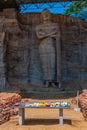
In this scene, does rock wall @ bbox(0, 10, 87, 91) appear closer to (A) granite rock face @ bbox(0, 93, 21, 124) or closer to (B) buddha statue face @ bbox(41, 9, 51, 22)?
(B) buddha statue face @ bbox(41, 9, 51, 22)

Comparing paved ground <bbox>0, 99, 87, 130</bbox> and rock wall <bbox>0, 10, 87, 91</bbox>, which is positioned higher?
rock wall <bbox>0, 10, 87, 91</bbox>

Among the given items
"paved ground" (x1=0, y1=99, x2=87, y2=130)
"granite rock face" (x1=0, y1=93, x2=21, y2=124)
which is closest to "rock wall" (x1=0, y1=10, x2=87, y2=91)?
"granite rock face" (x1=0, y1=93, x2=21, y2=124)

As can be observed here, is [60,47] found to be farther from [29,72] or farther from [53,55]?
[29,72]

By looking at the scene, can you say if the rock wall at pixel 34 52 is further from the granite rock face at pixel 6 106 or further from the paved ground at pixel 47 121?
the paved ground at pixel 47 121

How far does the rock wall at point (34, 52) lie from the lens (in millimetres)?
16281

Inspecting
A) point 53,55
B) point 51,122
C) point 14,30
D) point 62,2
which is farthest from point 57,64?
point 62,2

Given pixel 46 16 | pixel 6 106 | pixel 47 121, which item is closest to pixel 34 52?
pixel 46 16

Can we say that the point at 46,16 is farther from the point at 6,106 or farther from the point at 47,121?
the point at 47,121

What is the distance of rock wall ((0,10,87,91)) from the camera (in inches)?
641

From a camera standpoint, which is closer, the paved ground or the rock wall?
the paved ground

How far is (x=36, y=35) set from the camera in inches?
650

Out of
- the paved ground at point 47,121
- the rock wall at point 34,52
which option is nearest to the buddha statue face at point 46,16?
the rock wall at point 34,52

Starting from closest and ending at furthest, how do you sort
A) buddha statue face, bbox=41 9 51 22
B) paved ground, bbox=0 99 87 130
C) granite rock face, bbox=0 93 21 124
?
paved ground, bbox=0 99 87 130
granite rock face, bbox=0 93 21 124
buddha statue face, bbox=41 9 51 22

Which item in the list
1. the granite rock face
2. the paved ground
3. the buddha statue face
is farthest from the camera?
the buddha statue face
